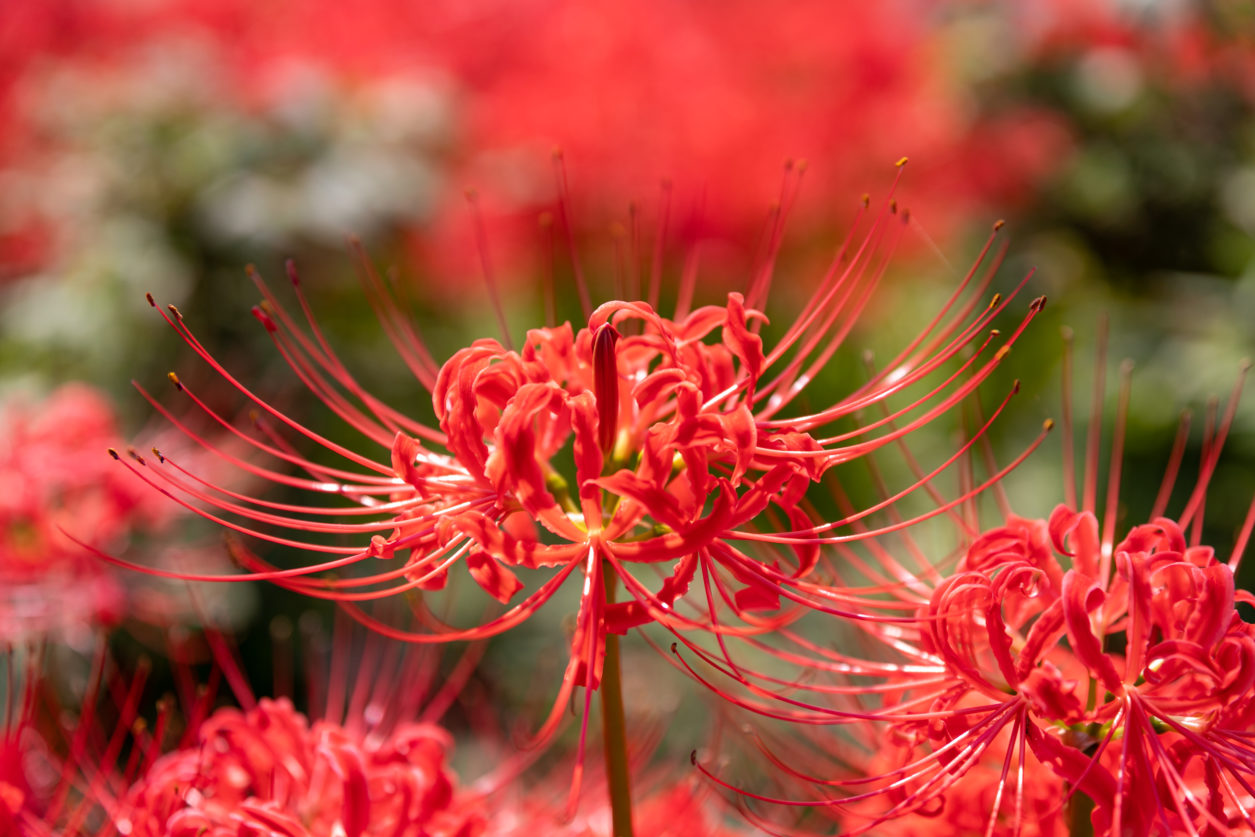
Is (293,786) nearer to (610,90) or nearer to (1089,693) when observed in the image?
(1089,693)

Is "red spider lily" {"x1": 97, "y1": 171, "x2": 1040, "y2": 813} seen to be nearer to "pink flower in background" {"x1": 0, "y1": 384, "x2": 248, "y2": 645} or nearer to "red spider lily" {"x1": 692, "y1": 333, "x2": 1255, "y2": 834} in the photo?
"red spider lily" {"x1": 692, "y1": 333, "x2": 1255, "y2": 834}

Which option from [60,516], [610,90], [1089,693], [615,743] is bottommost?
[60,516]

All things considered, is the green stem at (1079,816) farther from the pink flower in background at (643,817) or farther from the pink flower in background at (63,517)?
the pink flower in background at (63,517)

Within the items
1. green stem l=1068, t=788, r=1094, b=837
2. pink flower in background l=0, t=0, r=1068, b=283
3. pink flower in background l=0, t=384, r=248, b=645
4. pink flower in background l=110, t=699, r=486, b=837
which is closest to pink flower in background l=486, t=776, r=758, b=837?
pink flower in background l=110, t=699, r=486, b=837

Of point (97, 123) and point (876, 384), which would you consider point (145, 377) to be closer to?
point (97, 123)

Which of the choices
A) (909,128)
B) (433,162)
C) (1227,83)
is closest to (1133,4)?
(1227,83)

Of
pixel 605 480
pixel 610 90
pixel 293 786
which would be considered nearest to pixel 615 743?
pixel 605 480

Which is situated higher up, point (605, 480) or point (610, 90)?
point (610, 90)

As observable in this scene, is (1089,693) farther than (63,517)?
No

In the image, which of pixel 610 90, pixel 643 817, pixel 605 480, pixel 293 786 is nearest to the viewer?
pixel 605 480
